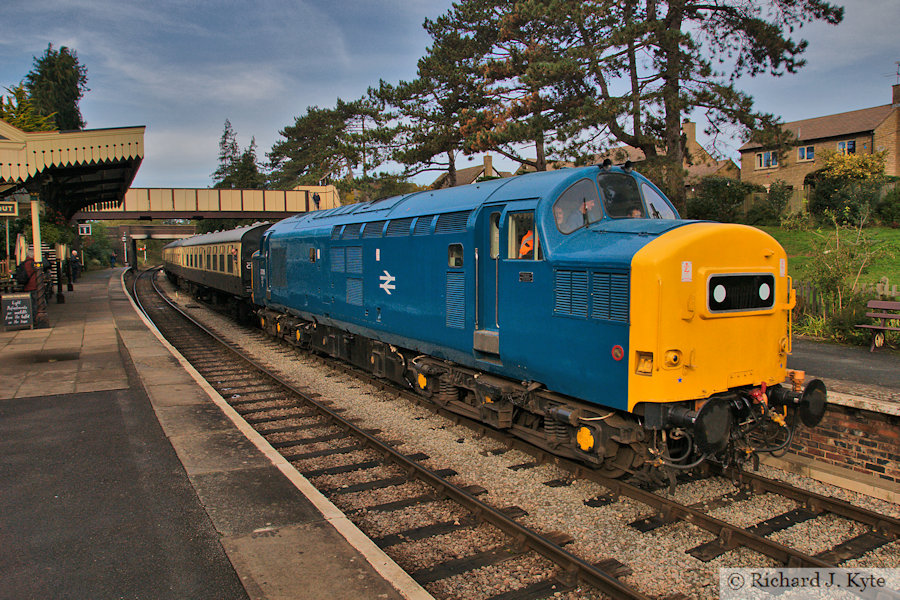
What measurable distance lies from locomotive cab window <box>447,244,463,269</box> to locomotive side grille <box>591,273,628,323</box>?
2.35 metres

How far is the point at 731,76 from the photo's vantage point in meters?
19.5

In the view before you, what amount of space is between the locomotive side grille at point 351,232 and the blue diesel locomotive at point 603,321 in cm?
215

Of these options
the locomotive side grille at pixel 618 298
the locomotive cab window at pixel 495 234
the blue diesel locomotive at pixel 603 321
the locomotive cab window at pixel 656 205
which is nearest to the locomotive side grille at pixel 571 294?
the blue diesel locomotive at pixel 603 321

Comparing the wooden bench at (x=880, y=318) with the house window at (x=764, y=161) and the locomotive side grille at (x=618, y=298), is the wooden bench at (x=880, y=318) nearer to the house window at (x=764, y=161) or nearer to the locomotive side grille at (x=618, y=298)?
the locomotive side grille at (x=618, y=298)

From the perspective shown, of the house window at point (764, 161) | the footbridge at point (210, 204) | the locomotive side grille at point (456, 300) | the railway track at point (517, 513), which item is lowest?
the railway track at point (517, 513)

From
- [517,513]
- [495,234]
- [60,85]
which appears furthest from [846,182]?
[60,85]

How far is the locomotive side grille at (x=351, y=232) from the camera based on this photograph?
35.3 feet

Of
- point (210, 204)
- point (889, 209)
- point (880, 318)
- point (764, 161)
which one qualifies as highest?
point (764, 161)

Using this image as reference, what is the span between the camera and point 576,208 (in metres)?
6.28

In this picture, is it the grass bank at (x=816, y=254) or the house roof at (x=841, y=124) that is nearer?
the grass bank at (x=816, y=254)

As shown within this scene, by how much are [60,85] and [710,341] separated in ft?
214

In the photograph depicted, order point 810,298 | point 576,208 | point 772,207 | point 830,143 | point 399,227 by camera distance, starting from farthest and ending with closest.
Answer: point 830,143
point 772,207
point 810,298
point 399,227
point 576,208

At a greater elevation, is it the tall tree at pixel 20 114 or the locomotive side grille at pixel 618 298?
the tall tree at pixel 20 114

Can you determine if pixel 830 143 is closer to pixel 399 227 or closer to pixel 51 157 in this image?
pixel 399 227
